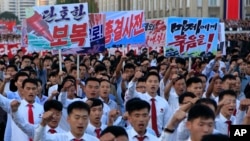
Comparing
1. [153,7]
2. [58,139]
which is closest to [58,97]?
[58,139]

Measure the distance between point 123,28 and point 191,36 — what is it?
295cm

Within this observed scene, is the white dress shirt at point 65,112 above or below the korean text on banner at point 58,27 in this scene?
below

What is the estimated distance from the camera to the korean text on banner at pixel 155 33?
18.9 meters

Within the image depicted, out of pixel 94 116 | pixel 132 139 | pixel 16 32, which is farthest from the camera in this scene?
pixel 16 32

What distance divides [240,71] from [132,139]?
7.05 meters

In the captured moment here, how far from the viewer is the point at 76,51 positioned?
13250mm

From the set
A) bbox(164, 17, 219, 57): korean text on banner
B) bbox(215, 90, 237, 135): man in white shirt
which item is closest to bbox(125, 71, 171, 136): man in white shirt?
bbox(215, 90, 237, 135): man in white shirt

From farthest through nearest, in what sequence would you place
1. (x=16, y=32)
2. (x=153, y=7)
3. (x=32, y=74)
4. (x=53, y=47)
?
(x=153, y=7) < (x=16, y=32) < (x=53, y=47) < (x=32, y=74)

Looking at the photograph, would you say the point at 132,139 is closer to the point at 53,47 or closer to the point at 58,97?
the point at 58,97

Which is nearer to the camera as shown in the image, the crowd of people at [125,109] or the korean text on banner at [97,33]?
the crowd of people at [125,109]

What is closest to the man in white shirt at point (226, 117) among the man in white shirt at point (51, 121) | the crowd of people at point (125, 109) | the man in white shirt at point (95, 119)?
the crowd of people at point (125, 109)

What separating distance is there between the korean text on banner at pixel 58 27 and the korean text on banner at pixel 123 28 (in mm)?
3669

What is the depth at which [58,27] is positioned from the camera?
12.7 meters

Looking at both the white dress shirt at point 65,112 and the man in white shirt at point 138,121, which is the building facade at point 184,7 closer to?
the white dress shirt at point 65,112
